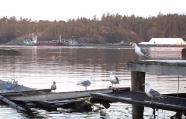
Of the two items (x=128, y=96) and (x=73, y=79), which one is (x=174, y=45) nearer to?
(x=73, y=79)

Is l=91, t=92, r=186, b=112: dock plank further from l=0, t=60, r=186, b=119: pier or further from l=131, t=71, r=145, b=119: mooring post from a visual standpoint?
l=131, t=71, r=145, b=119: mooring post

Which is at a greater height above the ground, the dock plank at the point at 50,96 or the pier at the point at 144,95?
the pier at the point at 144,95

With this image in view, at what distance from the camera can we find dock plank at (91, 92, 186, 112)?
63.3 feet

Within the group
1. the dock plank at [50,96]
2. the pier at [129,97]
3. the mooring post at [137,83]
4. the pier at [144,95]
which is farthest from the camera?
the dock plank at [50,96]

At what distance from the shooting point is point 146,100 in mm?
20609

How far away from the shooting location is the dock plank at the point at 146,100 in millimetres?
19281

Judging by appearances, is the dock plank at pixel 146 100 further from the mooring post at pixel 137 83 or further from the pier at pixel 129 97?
the mooring post at pixel 137 83

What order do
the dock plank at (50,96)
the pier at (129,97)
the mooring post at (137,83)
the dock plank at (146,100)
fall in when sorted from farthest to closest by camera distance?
1. the dock plank at (50,96)
2. the mooring post at (137,83)
3. the pier at (129,97)
4. the dock plank at (146,100)

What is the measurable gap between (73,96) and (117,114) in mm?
3196

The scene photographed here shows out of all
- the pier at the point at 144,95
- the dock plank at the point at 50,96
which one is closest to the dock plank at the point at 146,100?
the pier at the point at 144,95

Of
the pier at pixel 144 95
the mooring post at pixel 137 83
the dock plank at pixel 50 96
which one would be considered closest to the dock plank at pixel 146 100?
the pier at pixel 144 95

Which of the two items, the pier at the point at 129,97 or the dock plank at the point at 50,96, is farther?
the dock plank at the point at 50,96

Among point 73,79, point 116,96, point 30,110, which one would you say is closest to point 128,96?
point 116,96

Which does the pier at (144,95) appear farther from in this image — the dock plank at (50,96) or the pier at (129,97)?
the dock plank at (50,96)
